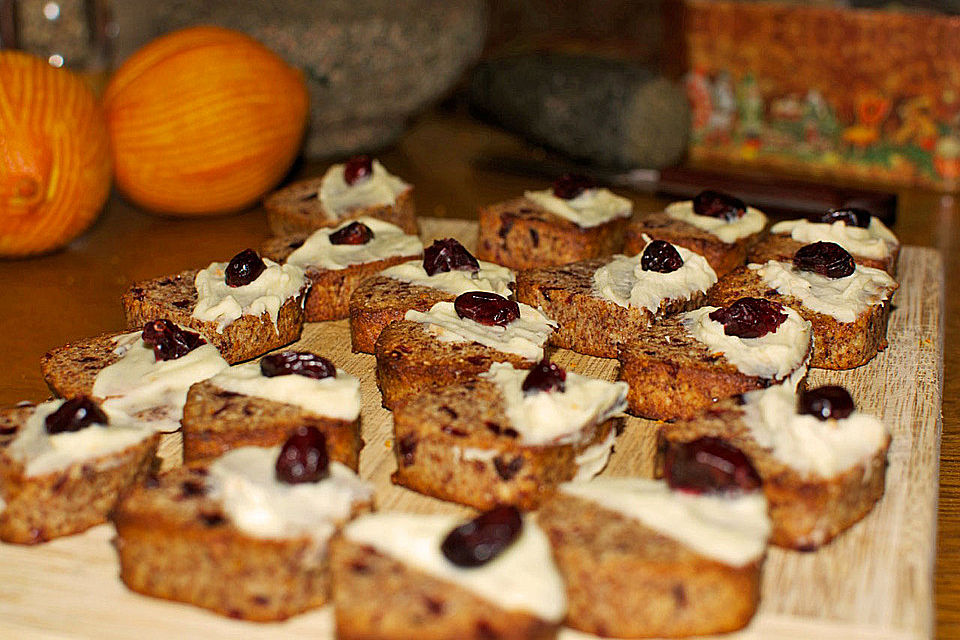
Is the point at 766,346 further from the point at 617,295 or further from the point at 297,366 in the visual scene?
the point at 297,366

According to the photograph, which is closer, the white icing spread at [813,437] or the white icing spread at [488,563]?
the white icing spread at [488,563]

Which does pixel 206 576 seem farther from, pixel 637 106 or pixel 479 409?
pixel 637 106

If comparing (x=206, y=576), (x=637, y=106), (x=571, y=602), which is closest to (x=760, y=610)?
(x=571, y=602)

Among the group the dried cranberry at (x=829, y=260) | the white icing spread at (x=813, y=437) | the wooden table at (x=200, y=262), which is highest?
the white icing spread at (x=813, y=437)

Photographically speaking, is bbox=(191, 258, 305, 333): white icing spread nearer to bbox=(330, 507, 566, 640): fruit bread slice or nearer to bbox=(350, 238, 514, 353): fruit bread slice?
bbox=(350, 238, 514, 353): fruit bread slice

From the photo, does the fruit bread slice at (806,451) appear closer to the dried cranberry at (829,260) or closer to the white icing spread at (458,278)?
the dried cranberry at (829,260)

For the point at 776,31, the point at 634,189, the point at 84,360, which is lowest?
the point at 634,189

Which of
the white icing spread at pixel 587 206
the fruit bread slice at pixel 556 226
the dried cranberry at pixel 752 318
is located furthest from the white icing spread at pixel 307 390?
the white icing spread at pixel 587 206

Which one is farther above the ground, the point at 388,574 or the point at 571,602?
the point at 388,574
